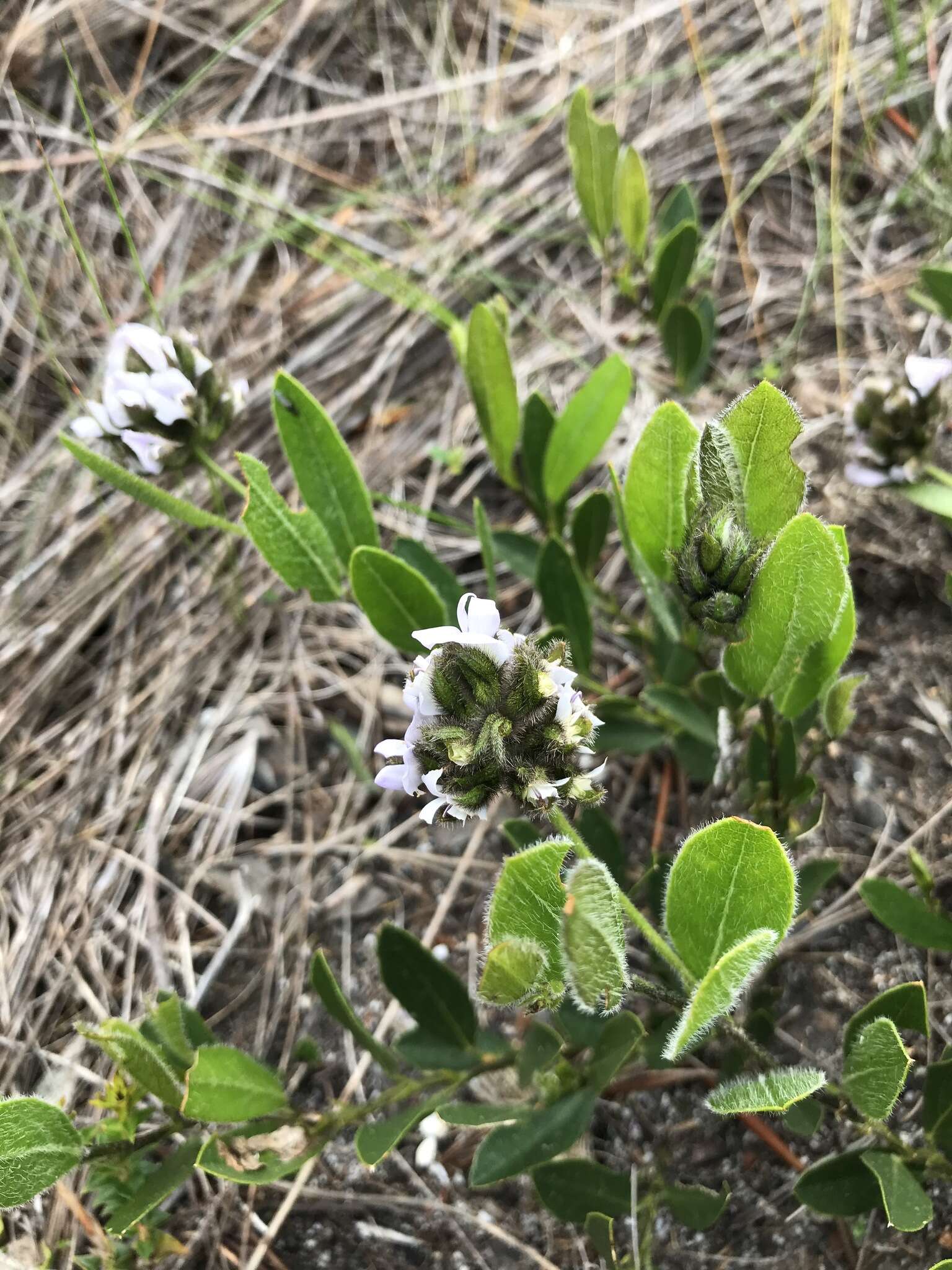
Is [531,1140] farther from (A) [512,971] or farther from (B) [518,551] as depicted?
(B) [518,551]

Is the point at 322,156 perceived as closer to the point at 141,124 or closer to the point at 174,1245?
the point at 141,124

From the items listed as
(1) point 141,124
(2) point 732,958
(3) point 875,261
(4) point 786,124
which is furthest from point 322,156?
(2) point 732,958

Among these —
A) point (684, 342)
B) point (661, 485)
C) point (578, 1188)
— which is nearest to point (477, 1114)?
point (578, 1188)

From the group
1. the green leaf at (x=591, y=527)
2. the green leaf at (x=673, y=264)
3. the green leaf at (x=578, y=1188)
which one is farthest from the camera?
the green leaf at (x=673, y=264)

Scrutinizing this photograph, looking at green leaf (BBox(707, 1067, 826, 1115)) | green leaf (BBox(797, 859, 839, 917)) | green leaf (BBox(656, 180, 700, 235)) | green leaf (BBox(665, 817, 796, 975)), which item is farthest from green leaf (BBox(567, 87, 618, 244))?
green leaf (BBox(707, 1067, 826, 1115))

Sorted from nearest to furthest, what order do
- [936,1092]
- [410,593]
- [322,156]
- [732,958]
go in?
[732,958] → [936,1092] → [410,593] → [322,156]

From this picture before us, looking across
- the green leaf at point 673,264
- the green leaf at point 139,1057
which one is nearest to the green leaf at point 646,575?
the green leaf at point 673,264

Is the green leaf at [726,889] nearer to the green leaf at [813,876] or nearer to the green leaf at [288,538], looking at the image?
the green leaf at [813,876]
